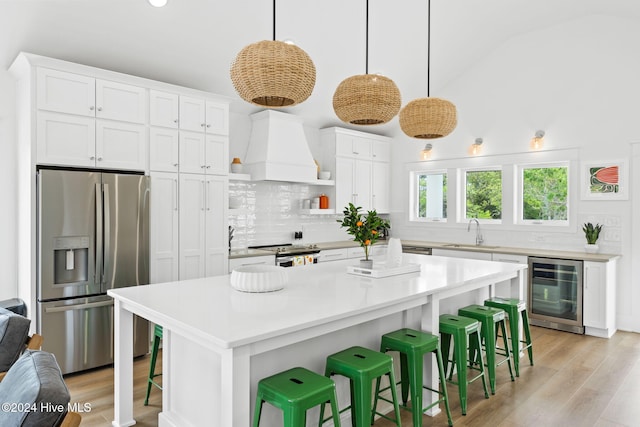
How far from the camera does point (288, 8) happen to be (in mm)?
4445

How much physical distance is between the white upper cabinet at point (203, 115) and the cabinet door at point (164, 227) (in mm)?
575

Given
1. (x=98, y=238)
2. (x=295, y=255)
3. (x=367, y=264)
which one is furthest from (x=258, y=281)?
(x=295, y=255)

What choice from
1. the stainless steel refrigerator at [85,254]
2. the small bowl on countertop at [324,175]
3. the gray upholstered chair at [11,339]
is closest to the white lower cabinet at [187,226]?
the stainless steel refrigerator at [85,254]

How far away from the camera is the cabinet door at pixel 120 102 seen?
12.7ft

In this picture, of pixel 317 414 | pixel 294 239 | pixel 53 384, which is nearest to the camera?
pixel 53 384

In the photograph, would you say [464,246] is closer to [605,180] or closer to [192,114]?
[605,180]

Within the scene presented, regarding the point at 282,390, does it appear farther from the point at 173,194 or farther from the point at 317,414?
→ the point at 173,194

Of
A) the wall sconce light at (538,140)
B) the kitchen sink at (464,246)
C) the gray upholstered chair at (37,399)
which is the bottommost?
the gray upholstered chair at (37,399)

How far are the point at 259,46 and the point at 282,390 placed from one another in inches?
66.2

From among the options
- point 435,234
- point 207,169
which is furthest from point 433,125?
point 435,234

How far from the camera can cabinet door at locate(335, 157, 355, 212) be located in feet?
21.6

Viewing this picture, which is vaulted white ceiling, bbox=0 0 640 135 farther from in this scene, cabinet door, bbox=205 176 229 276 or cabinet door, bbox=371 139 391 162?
cabinet door, bbox=205 176 229 276

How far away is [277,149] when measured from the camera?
18.6ft

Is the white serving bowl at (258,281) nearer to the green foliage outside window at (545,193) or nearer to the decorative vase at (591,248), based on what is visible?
the decorative vase at (591,248)
